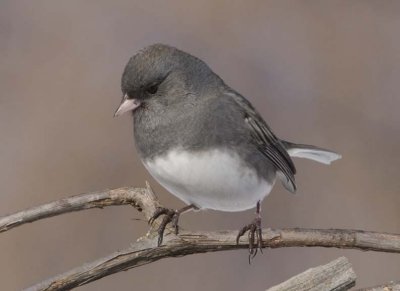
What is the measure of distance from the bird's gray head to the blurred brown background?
61 cm

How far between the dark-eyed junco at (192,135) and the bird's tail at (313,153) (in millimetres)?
152

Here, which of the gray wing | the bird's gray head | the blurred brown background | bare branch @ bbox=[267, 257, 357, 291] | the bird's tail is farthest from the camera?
the blurred brown background

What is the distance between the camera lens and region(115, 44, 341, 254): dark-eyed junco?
1185 mm

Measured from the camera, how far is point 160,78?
1.20 metres

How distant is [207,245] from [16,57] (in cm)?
113

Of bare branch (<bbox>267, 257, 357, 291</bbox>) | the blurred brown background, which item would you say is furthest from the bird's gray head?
the blurred brown background

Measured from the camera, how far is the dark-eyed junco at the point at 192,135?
1.18 m

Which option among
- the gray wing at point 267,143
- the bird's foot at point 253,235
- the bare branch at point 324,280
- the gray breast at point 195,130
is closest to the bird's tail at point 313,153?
the gray wing at point 267,143

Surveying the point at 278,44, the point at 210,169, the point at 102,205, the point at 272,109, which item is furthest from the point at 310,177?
the point at 102,205

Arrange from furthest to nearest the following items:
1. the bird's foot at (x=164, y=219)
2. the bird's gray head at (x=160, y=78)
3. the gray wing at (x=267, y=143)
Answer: the gray wing at (x=267, y=143) → the bird's gray head at (x=160, y=78) → the bird's foot at (x=164, y=219)

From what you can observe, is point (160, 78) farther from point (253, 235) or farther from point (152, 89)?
point (253, 235)

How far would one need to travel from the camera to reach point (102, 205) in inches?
44.4

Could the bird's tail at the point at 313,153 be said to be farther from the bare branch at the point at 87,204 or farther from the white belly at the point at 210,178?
the bare branch at the point at 87,204

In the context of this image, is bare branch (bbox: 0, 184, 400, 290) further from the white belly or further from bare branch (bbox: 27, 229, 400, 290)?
the white belly
